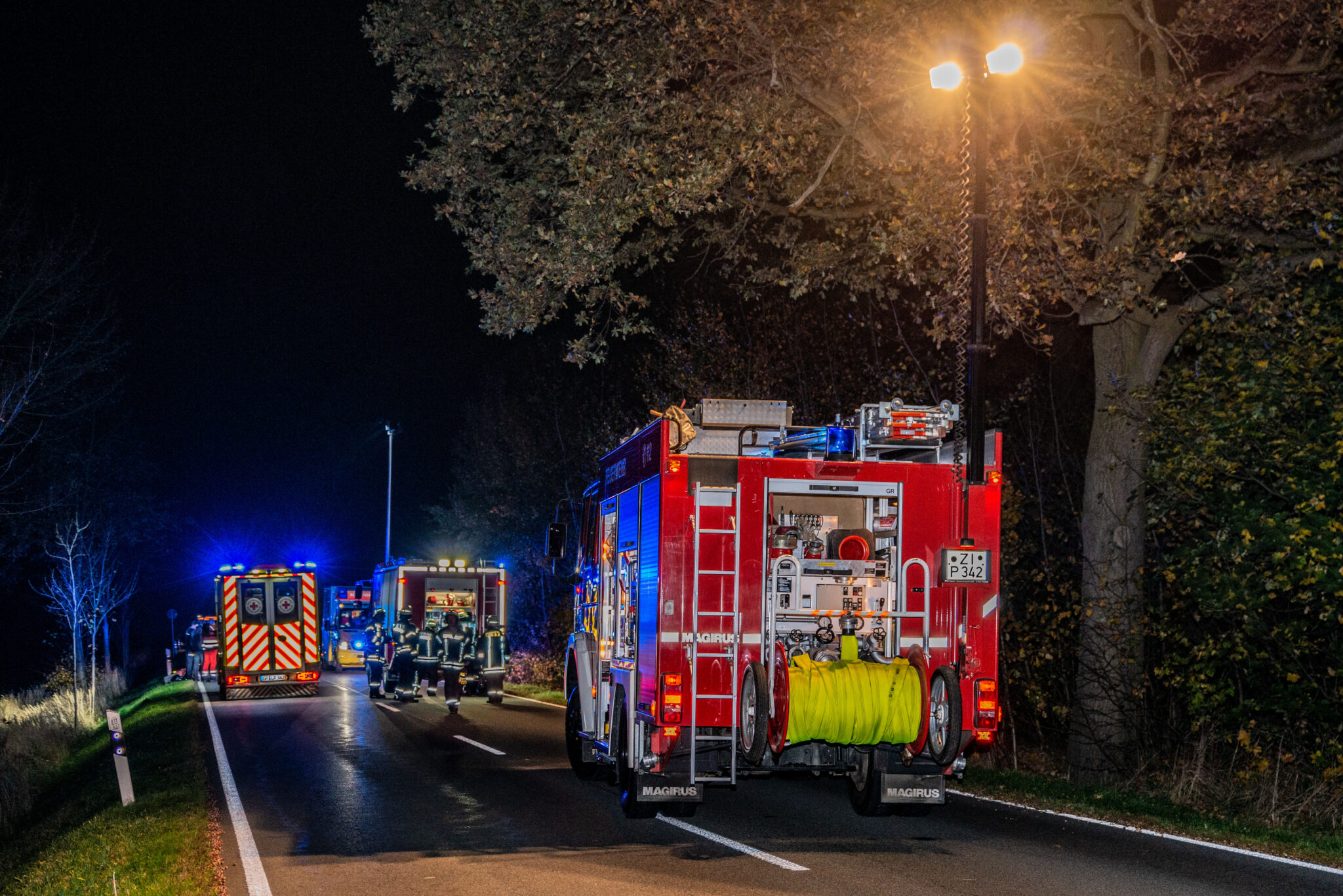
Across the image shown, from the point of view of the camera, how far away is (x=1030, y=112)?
1252 cm

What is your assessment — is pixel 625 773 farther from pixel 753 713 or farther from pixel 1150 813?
pixel 1150 813

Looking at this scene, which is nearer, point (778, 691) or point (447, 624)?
point (778, 691)

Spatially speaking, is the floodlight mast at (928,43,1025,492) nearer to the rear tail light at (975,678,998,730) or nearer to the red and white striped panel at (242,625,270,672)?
the rear tail light at (975,678,998,730)

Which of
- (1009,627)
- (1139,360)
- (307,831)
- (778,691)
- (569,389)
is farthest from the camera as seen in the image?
(569,389)

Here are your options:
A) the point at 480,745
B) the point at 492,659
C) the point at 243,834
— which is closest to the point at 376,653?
the point at 492,659

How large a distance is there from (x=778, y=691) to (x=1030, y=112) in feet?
22.0

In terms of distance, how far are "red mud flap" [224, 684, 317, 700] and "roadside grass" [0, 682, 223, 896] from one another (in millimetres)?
8097

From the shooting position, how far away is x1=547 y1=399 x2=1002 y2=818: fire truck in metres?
9.48

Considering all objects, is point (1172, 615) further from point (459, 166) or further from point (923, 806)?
point (459, 166)

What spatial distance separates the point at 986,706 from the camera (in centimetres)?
997

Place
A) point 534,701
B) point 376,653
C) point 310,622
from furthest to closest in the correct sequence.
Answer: point 310,622, point 376,653, point 534,701

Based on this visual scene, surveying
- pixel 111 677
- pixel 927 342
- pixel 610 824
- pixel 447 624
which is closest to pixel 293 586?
pixel 447 624

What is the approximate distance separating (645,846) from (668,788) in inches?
25.7

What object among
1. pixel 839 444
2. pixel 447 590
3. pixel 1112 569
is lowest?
pixel 447 590
